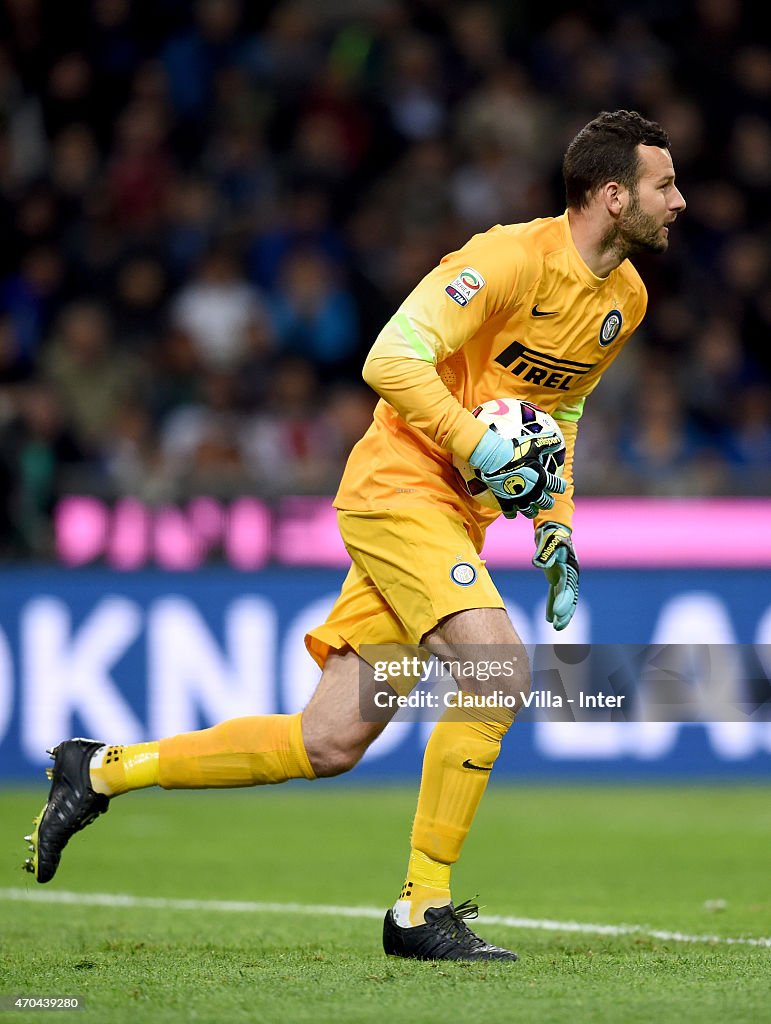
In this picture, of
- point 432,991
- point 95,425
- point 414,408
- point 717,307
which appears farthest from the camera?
point 717,307

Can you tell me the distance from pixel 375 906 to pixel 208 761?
5.21 feet

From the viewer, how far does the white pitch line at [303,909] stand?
17.7 ft

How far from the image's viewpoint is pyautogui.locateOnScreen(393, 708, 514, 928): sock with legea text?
4.81m

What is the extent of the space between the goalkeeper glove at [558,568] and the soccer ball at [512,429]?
24 cm

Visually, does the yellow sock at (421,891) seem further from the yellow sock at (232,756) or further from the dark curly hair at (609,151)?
the dark curly hair at (609,151)

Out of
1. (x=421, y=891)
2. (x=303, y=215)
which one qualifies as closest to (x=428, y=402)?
(x=421, y=891)

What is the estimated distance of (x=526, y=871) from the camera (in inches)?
290

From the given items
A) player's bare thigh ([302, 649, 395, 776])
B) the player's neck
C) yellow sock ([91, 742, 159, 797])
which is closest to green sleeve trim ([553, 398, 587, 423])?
the player's neck

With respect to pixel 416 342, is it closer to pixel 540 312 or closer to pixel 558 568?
pixel 540 312

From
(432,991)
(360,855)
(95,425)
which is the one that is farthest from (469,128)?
(432,991)

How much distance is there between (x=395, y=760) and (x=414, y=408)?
216 inches

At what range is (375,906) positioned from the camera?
639 cm

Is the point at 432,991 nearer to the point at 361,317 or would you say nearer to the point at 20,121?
the point at 361,317

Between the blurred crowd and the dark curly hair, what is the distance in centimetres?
490
